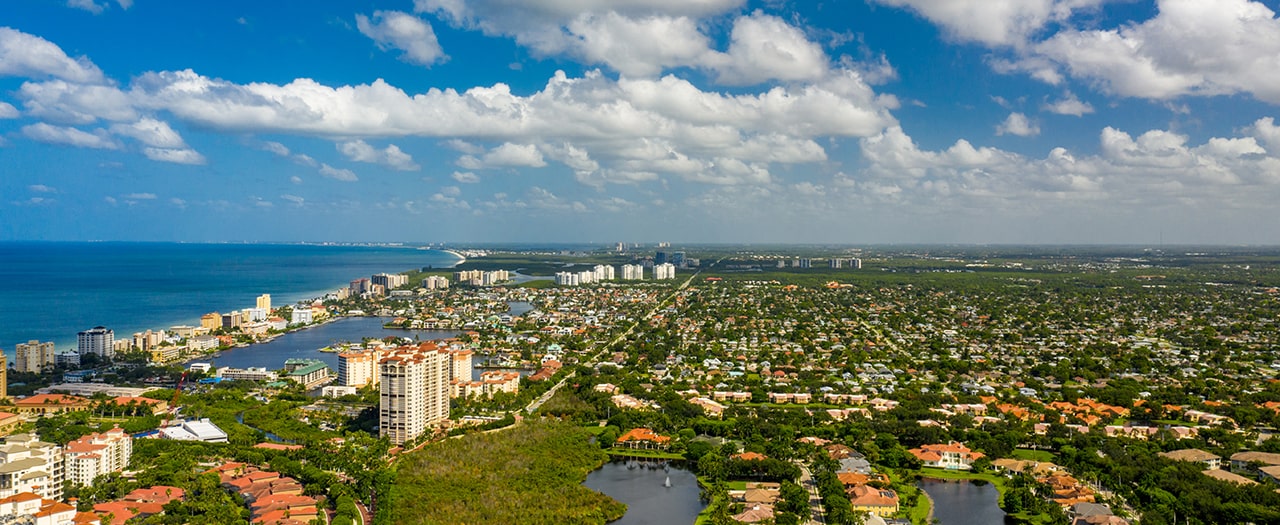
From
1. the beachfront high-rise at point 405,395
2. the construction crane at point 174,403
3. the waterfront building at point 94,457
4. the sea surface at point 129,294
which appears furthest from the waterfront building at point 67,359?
the beachfront high-rise at point 405,395

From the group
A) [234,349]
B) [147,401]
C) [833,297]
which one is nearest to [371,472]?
[147,401]

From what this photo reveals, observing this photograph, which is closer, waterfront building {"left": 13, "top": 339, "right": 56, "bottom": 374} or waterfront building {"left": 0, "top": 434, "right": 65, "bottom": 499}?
waterfront building {"left": 0, "top": 434, "right": 65, "bottom": 499}

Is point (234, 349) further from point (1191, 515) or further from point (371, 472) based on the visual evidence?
point (1191, 515)

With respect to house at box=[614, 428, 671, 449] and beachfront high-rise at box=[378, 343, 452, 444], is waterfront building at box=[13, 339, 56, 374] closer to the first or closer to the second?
beachfront high-rise at box=[378, 343, 452, 444]

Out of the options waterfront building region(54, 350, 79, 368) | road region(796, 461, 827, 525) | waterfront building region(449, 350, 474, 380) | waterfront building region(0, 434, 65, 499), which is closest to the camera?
waterfront building region(0, 434, 65, 499)

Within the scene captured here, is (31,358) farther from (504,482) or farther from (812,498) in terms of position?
(812,498)

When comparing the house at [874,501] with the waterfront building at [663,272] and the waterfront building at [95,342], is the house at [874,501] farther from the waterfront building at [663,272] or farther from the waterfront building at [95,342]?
the waterfront building at [663,272]

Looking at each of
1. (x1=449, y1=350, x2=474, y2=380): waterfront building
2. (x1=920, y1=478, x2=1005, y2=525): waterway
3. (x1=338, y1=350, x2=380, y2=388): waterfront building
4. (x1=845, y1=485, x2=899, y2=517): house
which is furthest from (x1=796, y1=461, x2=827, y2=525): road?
(x1=338, y1=350, x2=380, y2=388): waterfront building
